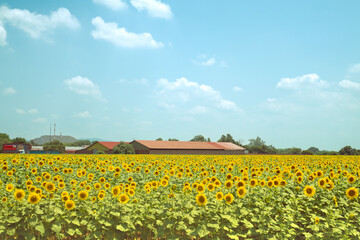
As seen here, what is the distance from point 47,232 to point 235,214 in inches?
170

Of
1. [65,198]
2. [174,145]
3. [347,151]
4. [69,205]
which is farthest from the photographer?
[347,151]

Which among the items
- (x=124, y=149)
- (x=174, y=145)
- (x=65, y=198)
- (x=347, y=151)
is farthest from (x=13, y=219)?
(x=347, y=151)

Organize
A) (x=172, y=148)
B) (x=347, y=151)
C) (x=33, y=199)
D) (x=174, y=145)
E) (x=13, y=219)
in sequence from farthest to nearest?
(x=347, y=151) < (x=174, y=145) < (x=172, y=148) < (x=33, y=199) < (x=13, y=219)

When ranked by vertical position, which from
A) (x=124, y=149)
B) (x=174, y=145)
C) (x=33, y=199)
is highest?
(x=174, y=145)

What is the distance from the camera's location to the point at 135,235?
7.41 metres

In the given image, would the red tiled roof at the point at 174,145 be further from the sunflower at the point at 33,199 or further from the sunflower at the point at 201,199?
the sunflower at the point at 201,199

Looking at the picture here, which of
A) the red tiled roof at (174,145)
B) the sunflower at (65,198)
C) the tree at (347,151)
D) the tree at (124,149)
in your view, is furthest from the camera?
the tree at (347,151)

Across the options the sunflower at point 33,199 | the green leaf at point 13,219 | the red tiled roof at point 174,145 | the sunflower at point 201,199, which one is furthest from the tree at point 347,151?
the green leaf at point 13,219

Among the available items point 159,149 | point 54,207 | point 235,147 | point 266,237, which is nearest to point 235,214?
point 266,237

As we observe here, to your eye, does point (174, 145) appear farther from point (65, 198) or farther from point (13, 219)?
point (13, 219)

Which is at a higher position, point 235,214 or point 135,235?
point 235,214

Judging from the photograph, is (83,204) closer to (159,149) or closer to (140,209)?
(140,209)

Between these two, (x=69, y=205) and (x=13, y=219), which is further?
(x=69, y=205)

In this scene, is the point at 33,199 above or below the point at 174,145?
below
